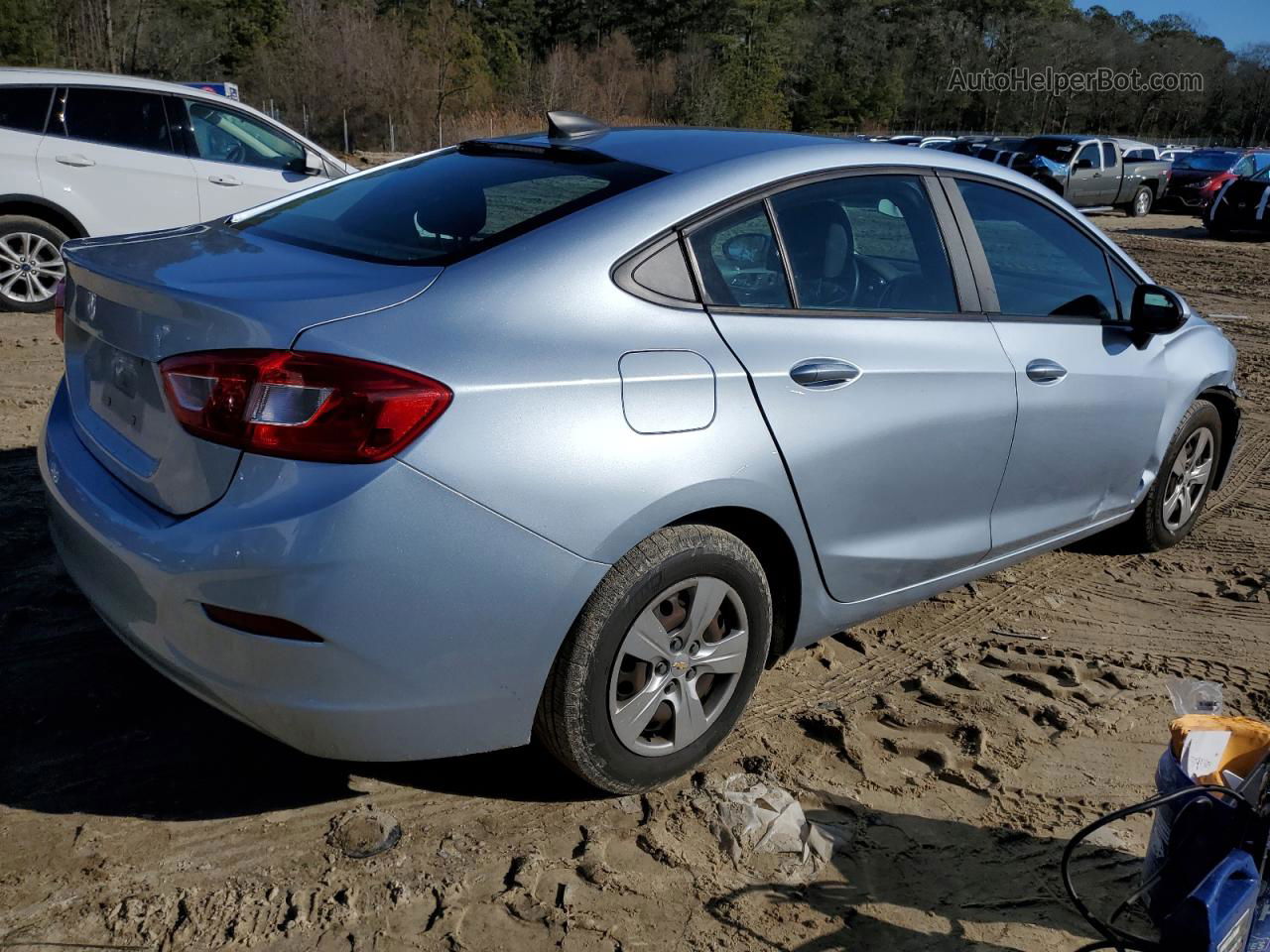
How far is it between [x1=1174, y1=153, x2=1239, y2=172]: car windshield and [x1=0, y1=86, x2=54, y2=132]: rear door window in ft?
80.8

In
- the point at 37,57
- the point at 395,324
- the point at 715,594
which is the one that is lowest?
the point at 715,594

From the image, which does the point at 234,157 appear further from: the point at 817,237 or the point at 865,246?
the point at 817,237

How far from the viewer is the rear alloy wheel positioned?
24.9m

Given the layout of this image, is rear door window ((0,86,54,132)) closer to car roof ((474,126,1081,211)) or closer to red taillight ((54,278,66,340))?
red taillight ((54,278,66,340))

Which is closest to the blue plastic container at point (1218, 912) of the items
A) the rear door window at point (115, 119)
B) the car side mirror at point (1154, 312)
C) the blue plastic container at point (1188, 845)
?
the blue plastic container at point (1188, 845)

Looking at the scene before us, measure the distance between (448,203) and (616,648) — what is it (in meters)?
1.28

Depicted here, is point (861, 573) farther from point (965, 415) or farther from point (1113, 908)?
point (1113, 908)

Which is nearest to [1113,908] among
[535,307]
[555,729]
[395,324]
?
[555,729]

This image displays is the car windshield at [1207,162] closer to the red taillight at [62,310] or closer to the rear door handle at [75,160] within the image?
the rear door handle at [75,160]

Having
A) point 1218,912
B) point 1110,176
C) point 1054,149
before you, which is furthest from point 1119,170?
point 1218,912

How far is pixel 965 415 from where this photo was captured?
329 centimetres

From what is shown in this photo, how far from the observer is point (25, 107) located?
306 inches

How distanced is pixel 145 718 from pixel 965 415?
243 cm

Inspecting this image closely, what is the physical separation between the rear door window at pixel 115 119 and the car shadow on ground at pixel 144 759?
5716mm
